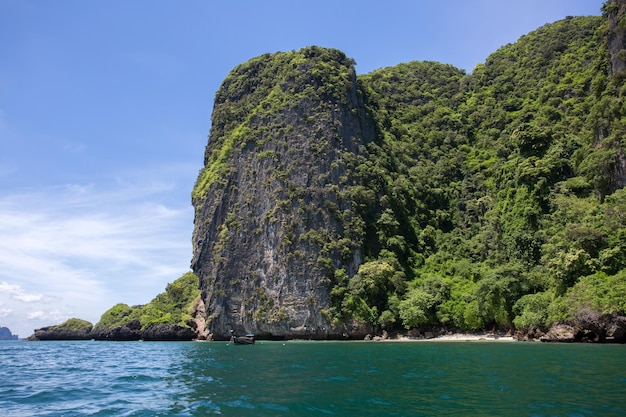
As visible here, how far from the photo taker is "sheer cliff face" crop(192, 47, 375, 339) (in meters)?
77.6

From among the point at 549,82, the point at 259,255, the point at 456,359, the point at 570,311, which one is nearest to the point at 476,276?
the point at 570,311

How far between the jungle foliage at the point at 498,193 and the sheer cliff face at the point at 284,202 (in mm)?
4042

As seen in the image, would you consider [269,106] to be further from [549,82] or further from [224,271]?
[549,82]

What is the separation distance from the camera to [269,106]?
3898 inches

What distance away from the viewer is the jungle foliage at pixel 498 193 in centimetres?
5144

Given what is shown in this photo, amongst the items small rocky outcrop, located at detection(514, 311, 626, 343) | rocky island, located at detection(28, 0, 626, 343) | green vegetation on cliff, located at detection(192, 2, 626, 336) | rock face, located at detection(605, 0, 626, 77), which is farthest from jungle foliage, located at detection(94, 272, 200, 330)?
rock face, located at detection(605, 0, 626, 77)

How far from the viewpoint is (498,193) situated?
8150cm

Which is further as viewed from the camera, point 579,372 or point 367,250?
point 367,250

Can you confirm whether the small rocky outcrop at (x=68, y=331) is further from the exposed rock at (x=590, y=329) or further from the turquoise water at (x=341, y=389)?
the exposed rock at (x=590, y=329)

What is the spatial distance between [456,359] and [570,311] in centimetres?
2067

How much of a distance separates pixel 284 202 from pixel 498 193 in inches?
1510

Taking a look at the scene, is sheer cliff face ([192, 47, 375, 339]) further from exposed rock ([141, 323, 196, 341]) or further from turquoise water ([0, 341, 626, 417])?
turquoise water ([0, 341, 626, 417])

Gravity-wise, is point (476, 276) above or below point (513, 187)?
below

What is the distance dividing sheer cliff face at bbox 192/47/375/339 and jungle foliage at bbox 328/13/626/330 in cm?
404
